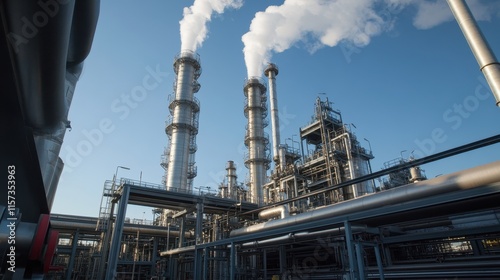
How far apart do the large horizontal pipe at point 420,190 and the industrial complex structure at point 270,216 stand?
0.14ft

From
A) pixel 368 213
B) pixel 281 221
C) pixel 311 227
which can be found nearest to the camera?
pixel 368 213

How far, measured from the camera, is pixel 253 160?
32531 mm

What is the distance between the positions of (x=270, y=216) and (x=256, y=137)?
49.6 feet

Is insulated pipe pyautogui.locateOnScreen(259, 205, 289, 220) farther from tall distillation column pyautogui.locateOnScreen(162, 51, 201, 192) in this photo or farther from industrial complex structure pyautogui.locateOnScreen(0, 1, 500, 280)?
tall distillation column pyautogui.locateOnScreen(162, 51, 201, 192)

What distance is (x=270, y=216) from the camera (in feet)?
63.9

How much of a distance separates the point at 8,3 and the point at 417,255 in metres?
20.7

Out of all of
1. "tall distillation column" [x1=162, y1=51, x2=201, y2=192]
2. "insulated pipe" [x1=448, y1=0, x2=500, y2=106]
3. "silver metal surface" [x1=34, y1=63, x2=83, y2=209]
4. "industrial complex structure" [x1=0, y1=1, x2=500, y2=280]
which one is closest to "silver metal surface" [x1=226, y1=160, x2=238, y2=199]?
"industrial complex structure" [x1=0, y1=1, x2=500, y2=280]

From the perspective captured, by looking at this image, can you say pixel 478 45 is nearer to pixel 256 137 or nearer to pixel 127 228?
pixel 256 137

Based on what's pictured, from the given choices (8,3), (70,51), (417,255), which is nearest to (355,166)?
(417,255)

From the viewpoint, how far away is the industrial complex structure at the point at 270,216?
556cm

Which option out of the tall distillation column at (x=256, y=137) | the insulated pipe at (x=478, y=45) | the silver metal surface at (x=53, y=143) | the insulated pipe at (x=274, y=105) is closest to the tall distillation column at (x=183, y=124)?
the tall distillation column at (x=256, y=137)

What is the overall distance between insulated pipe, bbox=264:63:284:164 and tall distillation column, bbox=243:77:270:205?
1.69m

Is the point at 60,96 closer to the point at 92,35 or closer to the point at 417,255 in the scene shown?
the point at 92,35

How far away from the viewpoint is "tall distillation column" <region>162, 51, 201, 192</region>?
2606 centimetres
